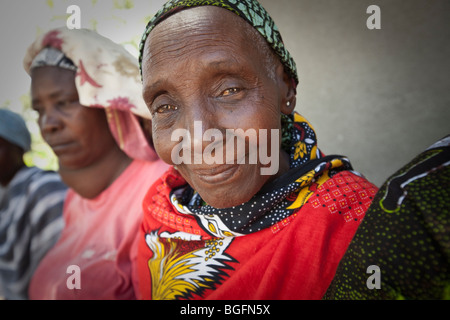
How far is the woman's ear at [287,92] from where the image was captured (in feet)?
3.79

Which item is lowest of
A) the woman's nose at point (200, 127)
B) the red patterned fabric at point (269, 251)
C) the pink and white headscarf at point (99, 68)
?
the red patterned fabric at point (269, 251)

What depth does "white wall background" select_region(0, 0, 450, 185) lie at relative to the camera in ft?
6.17

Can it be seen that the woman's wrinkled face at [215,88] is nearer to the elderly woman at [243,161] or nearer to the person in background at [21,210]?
the elderly woman at [243,161]

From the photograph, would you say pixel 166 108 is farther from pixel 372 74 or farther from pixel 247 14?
pixel 372 74

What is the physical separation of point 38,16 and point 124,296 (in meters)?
1.75

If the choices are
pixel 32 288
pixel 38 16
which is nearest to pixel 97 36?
pixel 38 16

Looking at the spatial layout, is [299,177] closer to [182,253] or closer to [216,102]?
[216,102]

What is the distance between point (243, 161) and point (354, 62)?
5.49ft

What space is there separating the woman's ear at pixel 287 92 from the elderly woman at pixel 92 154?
0.87 meters

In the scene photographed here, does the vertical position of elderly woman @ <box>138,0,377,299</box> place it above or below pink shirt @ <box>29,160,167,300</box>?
above

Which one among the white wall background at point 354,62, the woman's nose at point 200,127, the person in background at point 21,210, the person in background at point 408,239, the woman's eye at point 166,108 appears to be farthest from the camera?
the person in background at point 21,210

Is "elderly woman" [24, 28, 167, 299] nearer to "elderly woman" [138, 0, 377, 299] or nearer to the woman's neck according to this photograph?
the woman's neck

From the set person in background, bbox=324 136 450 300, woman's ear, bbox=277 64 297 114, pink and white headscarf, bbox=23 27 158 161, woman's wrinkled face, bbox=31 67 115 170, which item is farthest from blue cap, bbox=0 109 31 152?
person in background, bbox=324 136 450 300

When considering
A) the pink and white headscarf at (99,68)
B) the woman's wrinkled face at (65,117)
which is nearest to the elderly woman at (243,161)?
the pink and white headscarf at (99,68)
